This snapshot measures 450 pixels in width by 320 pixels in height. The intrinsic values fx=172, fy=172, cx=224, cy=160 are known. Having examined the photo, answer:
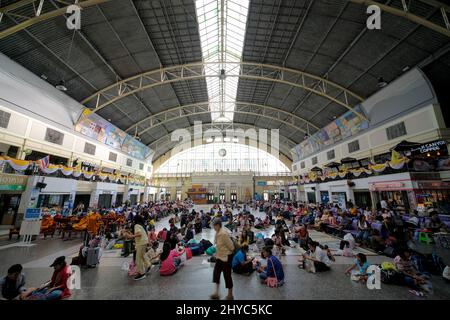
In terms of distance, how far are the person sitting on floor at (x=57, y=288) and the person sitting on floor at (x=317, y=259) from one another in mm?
5509

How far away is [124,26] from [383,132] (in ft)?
65.9

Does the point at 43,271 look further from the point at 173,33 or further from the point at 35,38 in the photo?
the point at 173,33

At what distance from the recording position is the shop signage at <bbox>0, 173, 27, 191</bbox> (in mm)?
9250

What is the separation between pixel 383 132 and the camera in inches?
536

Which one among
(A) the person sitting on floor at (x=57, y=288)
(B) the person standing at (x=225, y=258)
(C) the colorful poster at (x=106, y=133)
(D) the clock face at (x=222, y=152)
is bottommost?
(A) the person sitting on floor at (x=57, y=288)

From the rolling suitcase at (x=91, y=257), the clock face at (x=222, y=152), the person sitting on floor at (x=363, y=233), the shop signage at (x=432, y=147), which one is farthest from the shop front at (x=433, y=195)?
the clock face at (x=222, y=152)

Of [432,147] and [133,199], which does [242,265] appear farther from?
[133,199]

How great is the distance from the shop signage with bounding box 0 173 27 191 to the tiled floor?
6.52m

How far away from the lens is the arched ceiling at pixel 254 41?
9.18m

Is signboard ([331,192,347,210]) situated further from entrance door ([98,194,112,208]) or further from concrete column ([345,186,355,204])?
entrance door ([98,194,112,208])

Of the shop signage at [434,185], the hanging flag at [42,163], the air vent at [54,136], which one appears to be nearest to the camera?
the shop signage at [434,185]

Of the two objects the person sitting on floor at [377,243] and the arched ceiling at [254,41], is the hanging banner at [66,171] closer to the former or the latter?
the arched ceiling at [254,41]

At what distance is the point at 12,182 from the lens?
967cm

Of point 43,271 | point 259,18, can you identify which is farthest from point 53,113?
point 259,18
